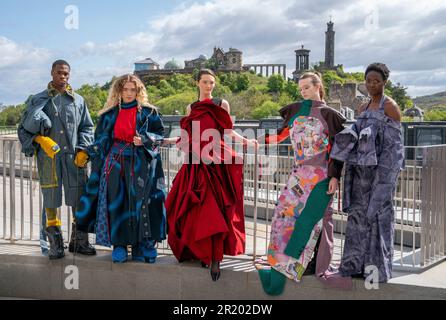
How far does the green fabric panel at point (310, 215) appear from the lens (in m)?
3.57

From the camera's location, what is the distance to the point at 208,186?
3.72 meters

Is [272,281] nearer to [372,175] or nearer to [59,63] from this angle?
[372,175]

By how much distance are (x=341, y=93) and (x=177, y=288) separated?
71.2m

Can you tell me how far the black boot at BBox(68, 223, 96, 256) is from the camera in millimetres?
4250

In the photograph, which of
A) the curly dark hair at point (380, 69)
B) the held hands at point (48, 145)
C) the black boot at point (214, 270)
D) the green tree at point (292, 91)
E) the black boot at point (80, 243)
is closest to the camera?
the curly dark hair at point (380, 69)

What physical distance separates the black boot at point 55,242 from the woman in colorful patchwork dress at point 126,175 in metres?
0.26

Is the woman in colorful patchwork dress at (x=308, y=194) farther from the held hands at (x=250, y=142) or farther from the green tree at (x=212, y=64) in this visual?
the green tree at (x=212, y=64)

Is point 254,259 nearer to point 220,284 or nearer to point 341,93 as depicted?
point 220,284

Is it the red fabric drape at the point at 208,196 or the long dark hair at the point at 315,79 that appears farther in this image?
the red fabric drape at the point at 208,196

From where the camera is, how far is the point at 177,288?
13.1 feet

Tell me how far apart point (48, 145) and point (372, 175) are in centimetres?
250

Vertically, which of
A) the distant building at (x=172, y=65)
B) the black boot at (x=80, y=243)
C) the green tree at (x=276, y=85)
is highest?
the distant building at (x=172, y=65)

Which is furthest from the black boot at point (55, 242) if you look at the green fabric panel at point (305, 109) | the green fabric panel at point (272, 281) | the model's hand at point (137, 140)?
the green fabric panel at point (305, 109)

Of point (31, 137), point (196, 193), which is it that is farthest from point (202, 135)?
point (31, 137)
